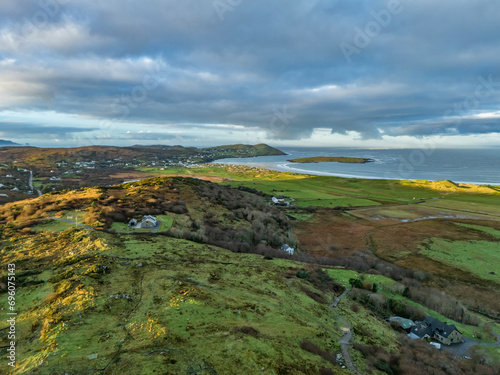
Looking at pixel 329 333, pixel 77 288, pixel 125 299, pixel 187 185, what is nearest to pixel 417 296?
pixel 329 333

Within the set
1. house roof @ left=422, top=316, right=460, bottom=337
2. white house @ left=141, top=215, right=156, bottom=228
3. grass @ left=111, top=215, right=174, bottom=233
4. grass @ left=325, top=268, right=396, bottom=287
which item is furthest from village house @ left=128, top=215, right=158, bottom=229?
house roof @ left=422, top=316, right=460, bottom=337

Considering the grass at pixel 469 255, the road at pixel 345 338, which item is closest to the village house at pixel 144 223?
the road at pixel 345 338

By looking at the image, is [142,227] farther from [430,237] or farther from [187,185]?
[430,237]

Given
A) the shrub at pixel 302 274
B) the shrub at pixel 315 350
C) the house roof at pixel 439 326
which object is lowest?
the house roof at pixel 439 326

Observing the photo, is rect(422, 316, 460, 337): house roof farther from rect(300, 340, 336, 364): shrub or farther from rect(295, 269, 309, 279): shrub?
rect(300, 340, 336, 364): shrub

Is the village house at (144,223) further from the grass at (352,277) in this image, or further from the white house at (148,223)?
the grass at (352,277)

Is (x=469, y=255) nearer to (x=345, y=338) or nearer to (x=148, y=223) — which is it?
(x=345, y=338)
